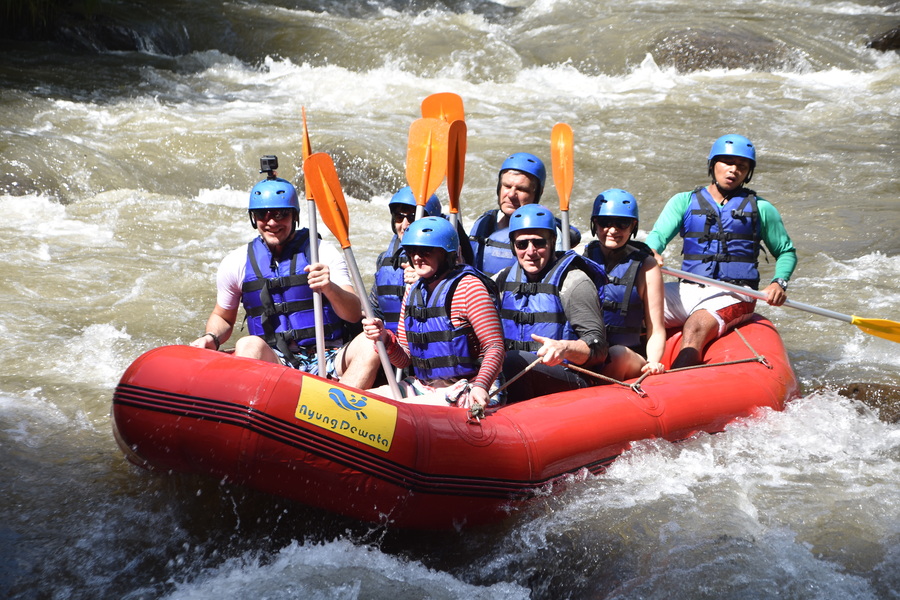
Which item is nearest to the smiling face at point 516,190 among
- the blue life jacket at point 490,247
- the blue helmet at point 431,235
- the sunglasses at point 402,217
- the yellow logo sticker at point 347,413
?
the blue life jacket at point 490,247

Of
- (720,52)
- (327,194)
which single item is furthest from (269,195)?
(720,52)

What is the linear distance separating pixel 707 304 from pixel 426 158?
163cm

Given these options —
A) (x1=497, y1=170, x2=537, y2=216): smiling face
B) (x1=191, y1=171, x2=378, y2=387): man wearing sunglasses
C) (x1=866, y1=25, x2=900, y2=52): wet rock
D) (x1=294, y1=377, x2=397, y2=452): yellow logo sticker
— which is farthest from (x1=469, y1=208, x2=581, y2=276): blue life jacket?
(x1=866, y1=25, x2=900, y2=52): wet rock

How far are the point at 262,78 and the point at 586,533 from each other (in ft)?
33.4

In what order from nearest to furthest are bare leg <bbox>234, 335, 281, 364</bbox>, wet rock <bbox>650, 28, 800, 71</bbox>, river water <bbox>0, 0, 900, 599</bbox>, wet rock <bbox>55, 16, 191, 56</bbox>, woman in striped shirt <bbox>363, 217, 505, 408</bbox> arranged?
river water <bbox>0, 0, 900, 599</bbox>
woman in striped shirt <bbox>363, 217, 505, 408</bbox>
bare leg <bbox>234, 335, 281, 364</bbox>
wet rock <bbox>55, 16, 191, 56</bbox>
wet rock <bbox>650, 28, 800, 71</bbox>

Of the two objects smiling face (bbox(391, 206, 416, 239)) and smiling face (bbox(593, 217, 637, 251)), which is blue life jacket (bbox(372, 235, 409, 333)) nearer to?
smiling face (bbox(391, 206, 416, 239))

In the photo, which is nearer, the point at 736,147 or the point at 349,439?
the point at 349,439

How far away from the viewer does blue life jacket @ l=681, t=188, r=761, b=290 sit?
189 inches

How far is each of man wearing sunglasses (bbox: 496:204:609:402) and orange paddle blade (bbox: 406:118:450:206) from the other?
0.82 m

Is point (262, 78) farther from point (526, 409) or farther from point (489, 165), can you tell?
point (526, 409)

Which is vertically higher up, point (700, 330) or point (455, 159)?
point (455, 159)

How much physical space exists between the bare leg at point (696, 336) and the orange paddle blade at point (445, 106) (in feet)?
5.82

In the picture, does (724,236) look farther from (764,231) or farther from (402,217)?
(402,217)

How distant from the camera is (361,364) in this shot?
3.85 meters
